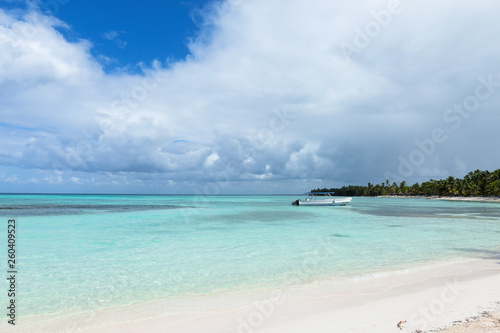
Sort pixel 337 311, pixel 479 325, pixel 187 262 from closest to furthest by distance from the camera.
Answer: pixel 479 325, pixel 337 311, pixel 187 262

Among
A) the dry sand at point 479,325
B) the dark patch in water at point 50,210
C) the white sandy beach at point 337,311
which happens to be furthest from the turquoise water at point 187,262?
the dark patch in water at point 50,210

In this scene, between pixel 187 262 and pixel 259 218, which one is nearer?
pixel 187 262

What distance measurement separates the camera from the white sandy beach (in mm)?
6521

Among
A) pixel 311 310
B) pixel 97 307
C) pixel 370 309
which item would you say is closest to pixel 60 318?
pixel 97 307

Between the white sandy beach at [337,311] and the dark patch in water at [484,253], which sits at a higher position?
the white sandy beach at [337,311]

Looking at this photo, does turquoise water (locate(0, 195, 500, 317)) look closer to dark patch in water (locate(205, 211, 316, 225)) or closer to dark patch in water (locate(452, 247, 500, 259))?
dark patch in water (locate(452, 247, 500, 259))

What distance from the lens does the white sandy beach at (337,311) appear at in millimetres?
6521

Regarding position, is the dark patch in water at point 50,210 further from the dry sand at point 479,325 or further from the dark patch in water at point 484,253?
Result: the dry sand at point 479,325

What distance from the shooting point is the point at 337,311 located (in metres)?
7.39

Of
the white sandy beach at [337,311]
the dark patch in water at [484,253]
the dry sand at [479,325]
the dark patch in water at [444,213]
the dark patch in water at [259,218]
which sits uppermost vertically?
the dry sand at [479,325]

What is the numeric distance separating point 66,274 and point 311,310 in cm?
991

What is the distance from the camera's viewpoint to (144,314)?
766 centimetres

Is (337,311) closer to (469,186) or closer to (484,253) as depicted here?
(484,253)

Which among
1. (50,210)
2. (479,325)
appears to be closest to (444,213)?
(479,325)
